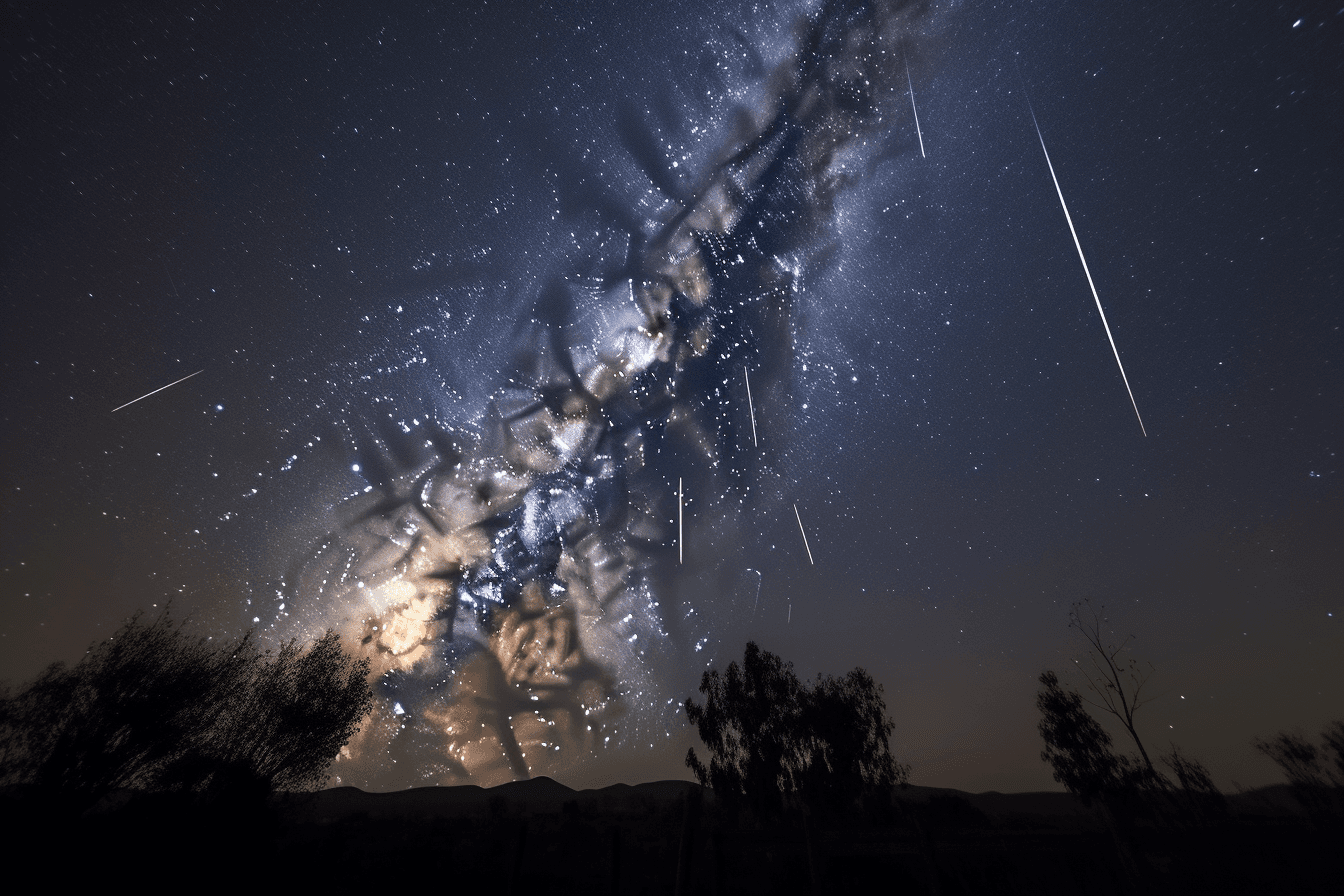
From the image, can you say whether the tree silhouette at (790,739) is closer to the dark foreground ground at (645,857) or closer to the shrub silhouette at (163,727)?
the dark foreground ground at (645,857)

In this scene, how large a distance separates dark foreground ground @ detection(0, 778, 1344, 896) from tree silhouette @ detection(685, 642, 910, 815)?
2.09m

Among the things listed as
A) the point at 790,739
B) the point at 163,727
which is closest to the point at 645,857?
the point at 790,739

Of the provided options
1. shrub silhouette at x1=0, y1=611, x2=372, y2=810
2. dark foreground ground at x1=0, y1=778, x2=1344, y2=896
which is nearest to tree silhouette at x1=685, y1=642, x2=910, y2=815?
dark foreground ground at x1=0, y1=778, x2=1344, y2=896

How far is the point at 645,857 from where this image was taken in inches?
910

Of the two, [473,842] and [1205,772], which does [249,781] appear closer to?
[473,842]

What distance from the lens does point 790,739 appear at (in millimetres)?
27484

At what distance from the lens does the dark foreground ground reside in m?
15.4

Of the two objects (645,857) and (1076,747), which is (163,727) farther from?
(1076,747)

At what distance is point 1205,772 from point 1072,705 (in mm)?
28878

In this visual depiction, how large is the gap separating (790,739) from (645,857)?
9737 mm

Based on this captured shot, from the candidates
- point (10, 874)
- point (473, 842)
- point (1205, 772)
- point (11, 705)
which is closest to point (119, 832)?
point (10, 874)

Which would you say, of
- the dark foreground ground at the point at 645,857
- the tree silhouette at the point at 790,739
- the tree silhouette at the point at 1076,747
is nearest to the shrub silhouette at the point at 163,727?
the dark foreground ground at the point at 645,857

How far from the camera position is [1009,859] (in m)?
20.6

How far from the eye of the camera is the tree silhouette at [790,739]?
87.1 feet
